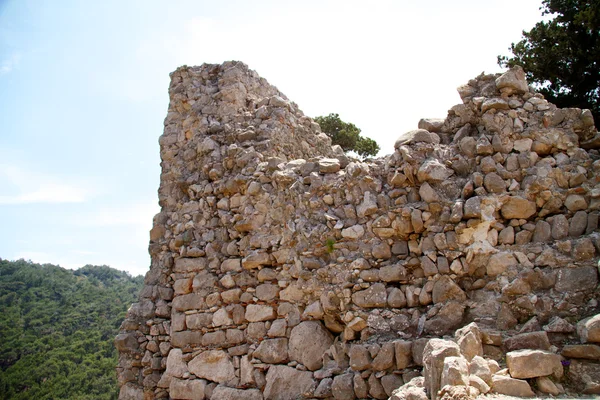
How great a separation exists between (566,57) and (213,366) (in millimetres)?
9014

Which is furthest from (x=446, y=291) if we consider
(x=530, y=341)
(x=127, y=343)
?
(x=127, y=343)

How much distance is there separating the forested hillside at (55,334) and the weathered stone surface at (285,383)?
26462 millimetres

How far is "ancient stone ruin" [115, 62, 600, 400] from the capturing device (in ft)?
13.1

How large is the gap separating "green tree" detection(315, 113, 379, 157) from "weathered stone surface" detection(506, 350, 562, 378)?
11741 mm

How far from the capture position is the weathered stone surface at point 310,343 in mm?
5234

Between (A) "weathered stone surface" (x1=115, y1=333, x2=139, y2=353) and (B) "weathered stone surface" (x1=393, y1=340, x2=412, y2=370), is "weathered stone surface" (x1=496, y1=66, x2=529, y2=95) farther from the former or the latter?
(A) "weathered stone surface" (x1=115, y1=333, x2=139, y2=353)

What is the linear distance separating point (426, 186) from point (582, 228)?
1.55 metres

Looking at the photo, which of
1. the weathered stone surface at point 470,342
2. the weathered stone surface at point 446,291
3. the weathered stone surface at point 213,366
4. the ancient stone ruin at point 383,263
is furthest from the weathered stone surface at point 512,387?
the weathered stone surface at point 213,366

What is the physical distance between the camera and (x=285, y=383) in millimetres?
5250

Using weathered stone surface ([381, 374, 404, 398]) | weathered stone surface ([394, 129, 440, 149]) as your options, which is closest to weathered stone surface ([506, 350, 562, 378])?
weathered stone surface ([381, 374, 404, 398])

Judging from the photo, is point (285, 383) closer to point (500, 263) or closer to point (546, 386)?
point (500, 263)

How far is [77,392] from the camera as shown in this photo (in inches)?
1121

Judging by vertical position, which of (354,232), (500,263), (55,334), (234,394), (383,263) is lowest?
(55,334)

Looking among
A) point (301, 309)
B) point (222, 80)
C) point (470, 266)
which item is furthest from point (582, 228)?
point (222, 80)
